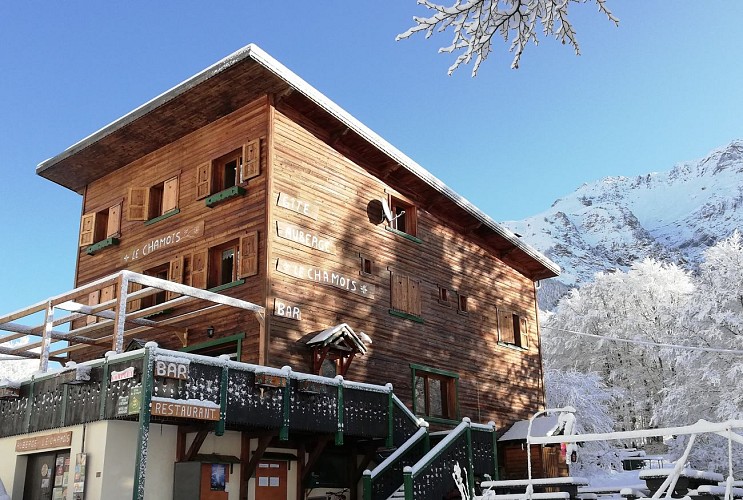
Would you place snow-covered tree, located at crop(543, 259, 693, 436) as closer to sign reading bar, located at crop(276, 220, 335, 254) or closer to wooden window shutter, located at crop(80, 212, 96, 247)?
sign reading bar, located at crop(276, 220, 335, 254)

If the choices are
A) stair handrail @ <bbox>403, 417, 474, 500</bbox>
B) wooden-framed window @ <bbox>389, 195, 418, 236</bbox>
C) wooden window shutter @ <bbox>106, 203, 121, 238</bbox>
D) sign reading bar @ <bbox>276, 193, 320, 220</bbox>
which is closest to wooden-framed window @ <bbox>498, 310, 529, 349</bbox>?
wooden-framed window @ <bbox>389, 195, 418, 236</bbox>

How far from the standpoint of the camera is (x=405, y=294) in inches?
875

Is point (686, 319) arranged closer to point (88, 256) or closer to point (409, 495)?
point (409, 495)

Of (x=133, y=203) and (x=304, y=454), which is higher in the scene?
(x=133, y=203)

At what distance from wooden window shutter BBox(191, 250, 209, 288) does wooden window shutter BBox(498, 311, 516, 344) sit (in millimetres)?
11662

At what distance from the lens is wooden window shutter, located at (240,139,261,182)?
18734 millimetres

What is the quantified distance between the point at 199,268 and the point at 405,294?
6.30 m

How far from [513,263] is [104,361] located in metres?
18.1

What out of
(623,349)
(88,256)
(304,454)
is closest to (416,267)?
(304,454)

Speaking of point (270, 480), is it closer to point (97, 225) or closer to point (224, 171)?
point (224, 171)

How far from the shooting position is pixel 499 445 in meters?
24.1

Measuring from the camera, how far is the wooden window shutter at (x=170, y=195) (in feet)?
68.1

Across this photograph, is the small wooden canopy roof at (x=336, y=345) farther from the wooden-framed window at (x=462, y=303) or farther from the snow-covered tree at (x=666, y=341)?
the snow-covered tree at (x=666, y=341)

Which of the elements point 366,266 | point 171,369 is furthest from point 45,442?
point 366,266
